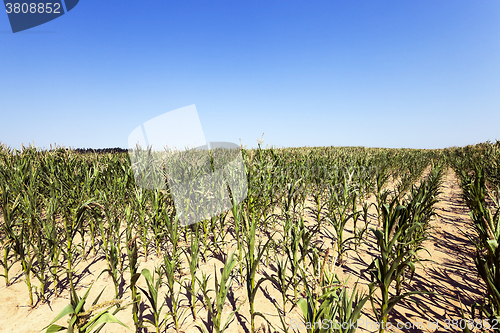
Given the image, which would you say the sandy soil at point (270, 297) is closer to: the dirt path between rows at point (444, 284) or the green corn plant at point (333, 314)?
the dirt path between rows at point (444, 284)

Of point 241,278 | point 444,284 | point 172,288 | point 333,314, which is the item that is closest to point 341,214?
point 444,284

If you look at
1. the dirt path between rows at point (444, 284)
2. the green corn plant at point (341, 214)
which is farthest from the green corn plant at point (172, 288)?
the dirt path between rows at point (444, 284)

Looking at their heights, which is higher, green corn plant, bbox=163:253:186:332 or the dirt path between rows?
green corn plant, bbox=163:253:186:332

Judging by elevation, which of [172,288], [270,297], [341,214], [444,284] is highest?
[341,214]

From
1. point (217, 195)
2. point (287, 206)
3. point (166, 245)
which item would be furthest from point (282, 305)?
point (166, 245)

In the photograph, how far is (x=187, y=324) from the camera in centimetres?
238

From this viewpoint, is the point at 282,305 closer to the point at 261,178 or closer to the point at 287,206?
the point at 287,206

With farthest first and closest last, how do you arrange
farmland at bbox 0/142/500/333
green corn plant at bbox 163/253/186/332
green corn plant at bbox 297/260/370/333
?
green corn plant at bbox 163/253/186/332 < farmland at bbox 0/142/500/333 < green corn plant at bbox 297/260/370/333

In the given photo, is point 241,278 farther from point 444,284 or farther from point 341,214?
point 444,284

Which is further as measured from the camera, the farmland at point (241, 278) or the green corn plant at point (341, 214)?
the green corn plant at point (341, 214)

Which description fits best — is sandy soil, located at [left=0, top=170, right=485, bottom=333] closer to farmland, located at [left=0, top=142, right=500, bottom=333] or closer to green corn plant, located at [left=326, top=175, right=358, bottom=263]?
farmland, located at [left=0, top=142, right=500, bottom=333]

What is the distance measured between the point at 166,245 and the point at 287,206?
249 cm

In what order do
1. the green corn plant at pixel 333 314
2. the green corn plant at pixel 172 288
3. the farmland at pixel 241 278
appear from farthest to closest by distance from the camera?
1. the green corn plant at pixel 172 288
2. the farmland at pixel 241 278
3. the green corn plant at pixel 333 314

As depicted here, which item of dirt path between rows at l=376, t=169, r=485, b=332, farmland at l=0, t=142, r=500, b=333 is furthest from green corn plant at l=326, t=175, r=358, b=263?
dirt path between rows at l=376, t=169, r=485, b=332
